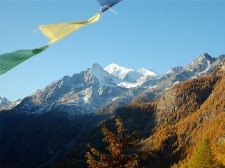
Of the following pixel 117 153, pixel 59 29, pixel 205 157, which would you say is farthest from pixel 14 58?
pixel 205 157

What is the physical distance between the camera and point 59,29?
151cm

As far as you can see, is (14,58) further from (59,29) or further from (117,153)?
(117,153)

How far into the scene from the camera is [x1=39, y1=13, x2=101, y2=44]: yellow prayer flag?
147cm

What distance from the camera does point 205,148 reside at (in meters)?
73.7

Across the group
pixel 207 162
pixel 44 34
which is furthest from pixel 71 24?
pixel 207 162

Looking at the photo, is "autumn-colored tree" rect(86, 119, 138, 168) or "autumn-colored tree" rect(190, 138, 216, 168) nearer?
"autumn-colored tree" rect(86, 119, 138, 168)

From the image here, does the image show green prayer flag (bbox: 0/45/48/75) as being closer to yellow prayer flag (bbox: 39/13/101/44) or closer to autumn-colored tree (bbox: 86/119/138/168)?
yellow prayer flag (bbox: 39/13/101/44)

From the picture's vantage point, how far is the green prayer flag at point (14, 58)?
1477mm

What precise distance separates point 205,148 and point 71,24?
75.2 metres

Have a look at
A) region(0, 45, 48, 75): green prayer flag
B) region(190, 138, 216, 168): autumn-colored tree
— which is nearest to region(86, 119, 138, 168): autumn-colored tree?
region(0, 45, 48, 75): green prayer flag

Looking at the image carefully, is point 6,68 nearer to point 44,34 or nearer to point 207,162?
point 44,34

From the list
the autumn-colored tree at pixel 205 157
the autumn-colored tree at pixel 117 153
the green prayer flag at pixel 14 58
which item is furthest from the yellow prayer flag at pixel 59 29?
the autumn-colored tree at pixel 205 157

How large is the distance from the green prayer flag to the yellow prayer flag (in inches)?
2.1

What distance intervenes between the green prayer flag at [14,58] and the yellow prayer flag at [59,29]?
0.05 m
